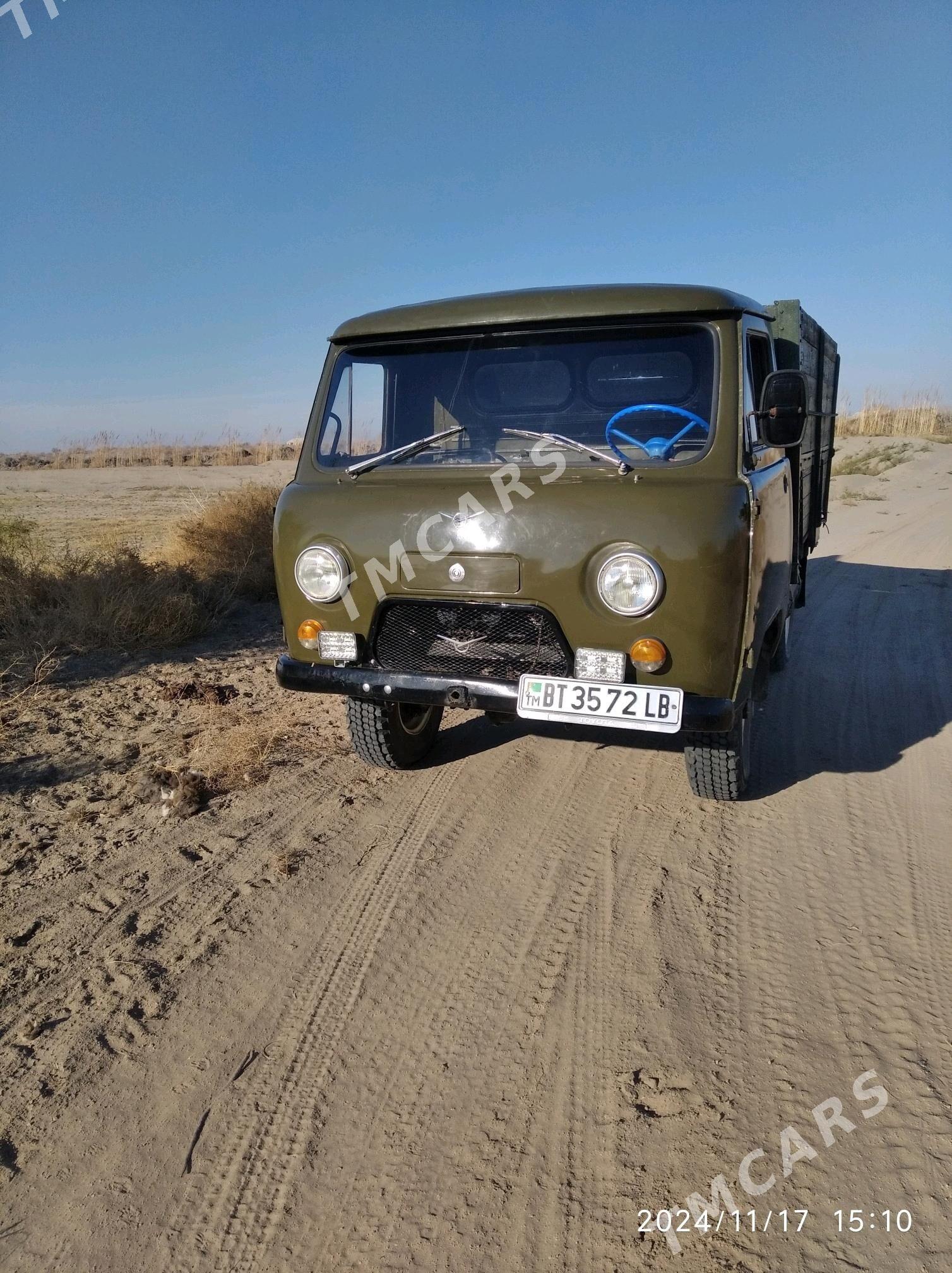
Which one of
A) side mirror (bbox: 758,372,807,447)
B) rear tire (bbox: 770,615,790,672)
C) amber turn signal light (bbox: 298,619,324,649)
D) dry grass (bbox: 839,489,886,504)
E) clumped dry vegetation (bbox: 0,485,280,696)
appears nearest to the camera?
side mirror (bbox: 758,372,807,447)

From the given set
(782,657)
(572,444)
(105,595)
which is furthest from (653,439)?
(105,595)

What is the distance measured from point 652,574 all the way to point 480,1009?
5.09 feet

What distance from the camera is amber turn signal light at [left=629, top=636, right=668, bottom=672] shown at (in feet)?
9.62

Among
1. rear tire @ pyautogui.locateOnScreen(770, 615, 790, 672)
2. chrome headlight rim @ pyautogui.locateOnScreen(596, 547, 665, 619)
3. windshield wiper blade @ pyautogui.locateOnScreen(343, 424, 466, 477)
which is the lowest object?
rear tire @ pyautogui.locateOnScreen(770, 615, 790, 672)

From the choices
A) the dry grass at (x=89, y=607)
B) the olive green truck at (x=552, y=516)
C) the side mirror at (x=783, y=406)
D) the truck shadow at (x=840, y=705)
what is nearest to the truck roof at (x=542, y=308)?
the olive green truck at (x=552, y=516)

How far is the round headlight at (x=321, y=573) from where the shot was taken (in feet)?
10.8

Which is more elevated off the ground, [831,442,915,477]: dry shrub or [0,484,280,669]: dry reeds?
[831,442,915,477]: dry shrub

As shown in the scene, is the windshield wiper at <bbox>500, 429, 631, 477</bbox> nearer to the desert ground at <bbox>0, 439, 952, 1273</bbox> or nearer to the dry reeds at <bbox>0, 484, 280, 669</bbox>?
the desert ground at <bbox>0, 439, 952, 1273</bbox>

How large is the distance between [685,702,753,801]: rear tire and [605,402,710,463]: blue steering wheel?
1112 mm

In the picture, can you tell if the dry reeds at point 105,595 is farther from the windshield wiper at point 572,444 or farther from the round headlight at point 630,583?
the round headlight at point 630,583

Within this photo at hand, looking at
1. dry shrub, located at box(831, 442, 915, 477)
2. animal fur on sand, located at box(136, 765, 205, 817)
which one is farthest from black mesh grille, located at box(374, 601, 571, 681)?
dry shrub, located at box(831, 442, 915, 477)

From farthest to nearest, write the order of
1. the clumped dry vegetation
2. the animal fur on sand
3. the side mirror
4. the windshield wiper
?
the clumped dry vegetation → the animal fur on sand → the side mirror → the windshield wiper

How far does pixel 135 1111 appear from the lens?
7.06ft


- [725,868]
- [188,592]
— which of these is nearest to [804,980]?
[725,868]
